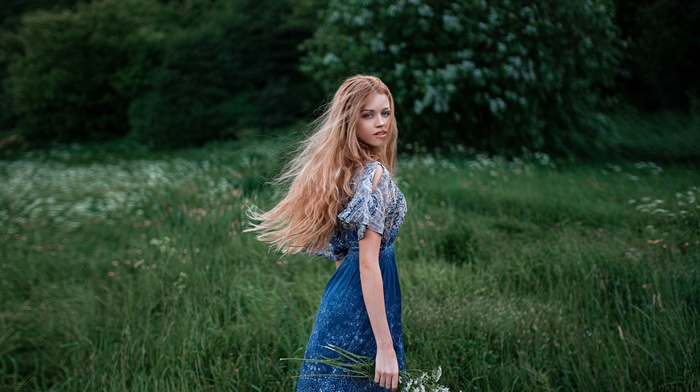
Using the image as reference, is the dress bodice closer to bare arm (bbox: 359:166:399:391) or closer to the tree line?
bare arm (bbox: 359:166:399:391)

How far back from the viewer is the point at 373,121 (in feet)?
6.82

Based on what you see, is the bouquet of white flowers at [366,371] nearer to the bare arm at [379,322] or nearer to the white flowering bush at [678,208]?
the bare arm at [379,322]

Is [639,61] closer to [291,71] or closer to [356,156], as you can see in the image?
[291,71]

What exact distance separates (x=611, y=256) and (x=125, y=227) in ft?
17.0

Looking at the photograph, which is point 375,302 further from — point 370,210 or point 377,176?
point 377,176

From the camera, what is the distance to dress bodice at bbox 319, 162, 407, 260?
191cm

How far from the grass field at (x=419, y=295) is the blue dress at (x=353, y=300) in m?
1.02

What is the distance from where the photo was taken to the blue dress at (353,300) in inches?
78.1

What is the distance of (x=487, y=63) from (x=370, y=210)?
29.0ft

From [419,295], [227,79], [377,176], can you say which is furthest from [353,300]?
[227,79]

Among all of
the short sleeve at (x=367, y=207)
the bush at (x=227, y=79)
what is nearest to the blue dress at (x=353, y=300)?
the short sleeve at (x=367, y=207)

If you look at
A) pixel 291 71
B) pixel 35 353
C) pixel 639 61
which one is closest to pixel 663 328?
pixel 35 353

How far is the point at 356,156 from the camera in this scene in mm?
2039

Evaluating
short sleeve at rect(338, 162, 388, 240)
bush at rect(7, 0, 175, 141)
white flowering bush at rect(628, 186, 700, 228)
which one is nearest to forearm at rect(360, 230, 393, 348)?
short sleeve at rect(338, 162, 388, 240)
